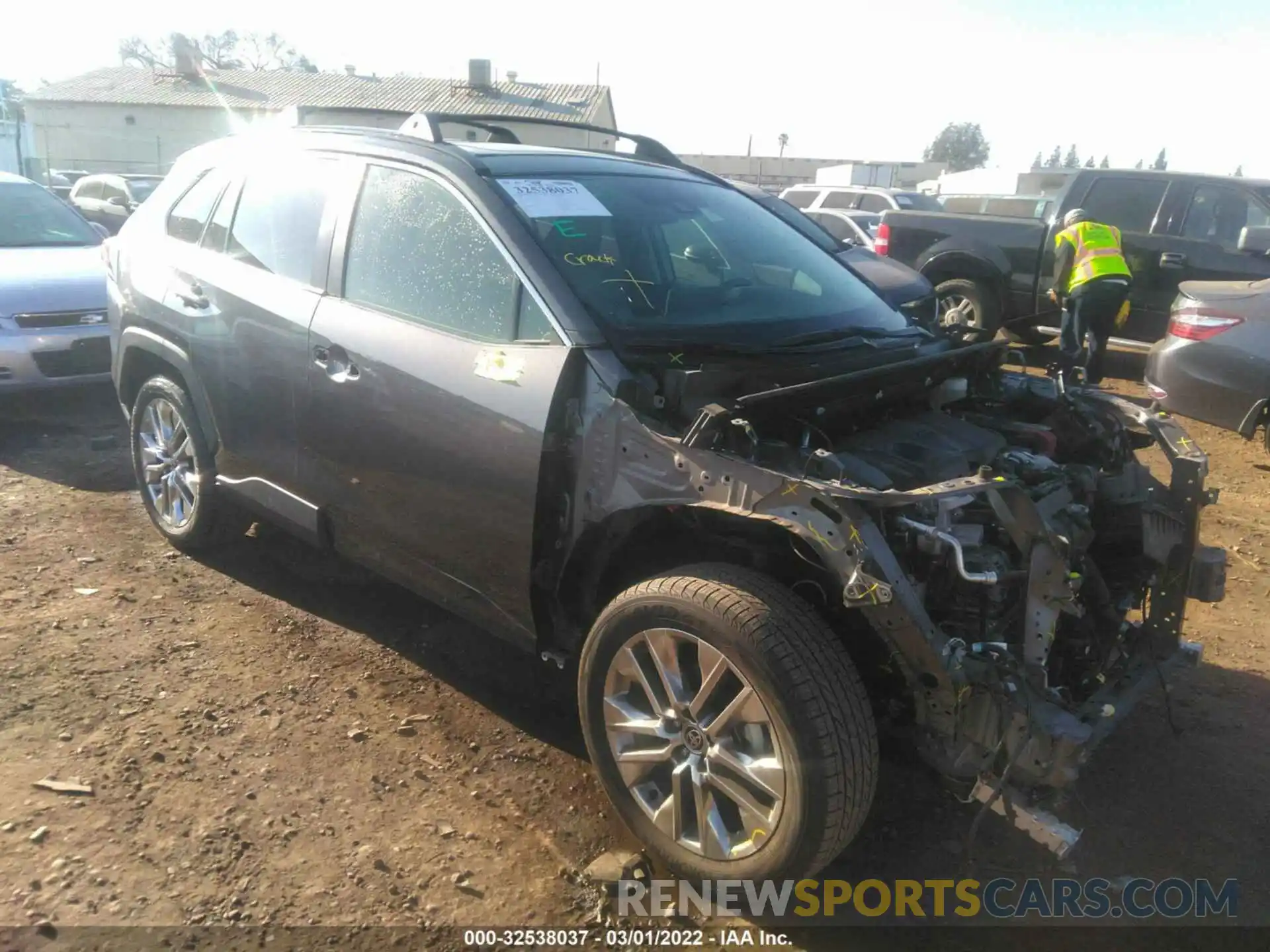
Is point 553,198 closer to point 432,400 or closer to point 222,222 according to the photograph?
point 432,400

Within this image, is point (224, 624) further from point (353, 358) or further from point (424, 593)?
point (353, 358)

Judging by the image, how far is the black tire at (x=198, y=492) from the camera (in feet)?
14.2

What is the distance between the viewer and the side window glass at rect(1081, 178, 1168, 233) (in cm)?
923

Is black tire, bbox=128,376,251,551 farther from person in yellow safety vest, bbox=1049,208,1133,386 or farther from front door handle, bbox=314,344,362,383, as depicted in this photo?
person in yellow safety vest, bbox=1049,208,1133,386

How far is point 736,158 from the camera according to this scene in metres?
54.8

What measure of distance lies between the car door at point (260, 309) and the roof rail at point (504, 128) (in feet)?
1.17

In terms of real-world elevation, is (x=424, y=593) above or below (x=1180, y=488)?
below

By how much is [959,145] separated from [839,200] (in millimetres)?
88297

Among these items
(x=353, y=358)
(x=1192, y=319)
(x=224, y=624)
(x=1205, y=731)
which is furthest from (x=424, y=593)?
(x=1192, y=319)

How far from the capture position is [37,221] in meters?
7.94

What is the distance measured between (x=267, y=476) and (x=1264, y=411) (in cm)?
613

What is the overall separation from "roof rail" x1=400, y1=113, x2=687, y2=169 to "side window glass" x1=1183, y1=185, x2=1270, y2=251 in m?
6.66

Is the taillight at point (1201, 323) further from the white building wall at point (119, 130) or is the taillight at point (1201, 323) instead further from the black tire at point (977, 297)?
the white building wall at point (119, 130)

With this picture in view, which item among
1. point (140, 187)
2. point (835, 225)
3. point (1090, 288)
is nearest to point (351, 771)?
point (1090, 288)
